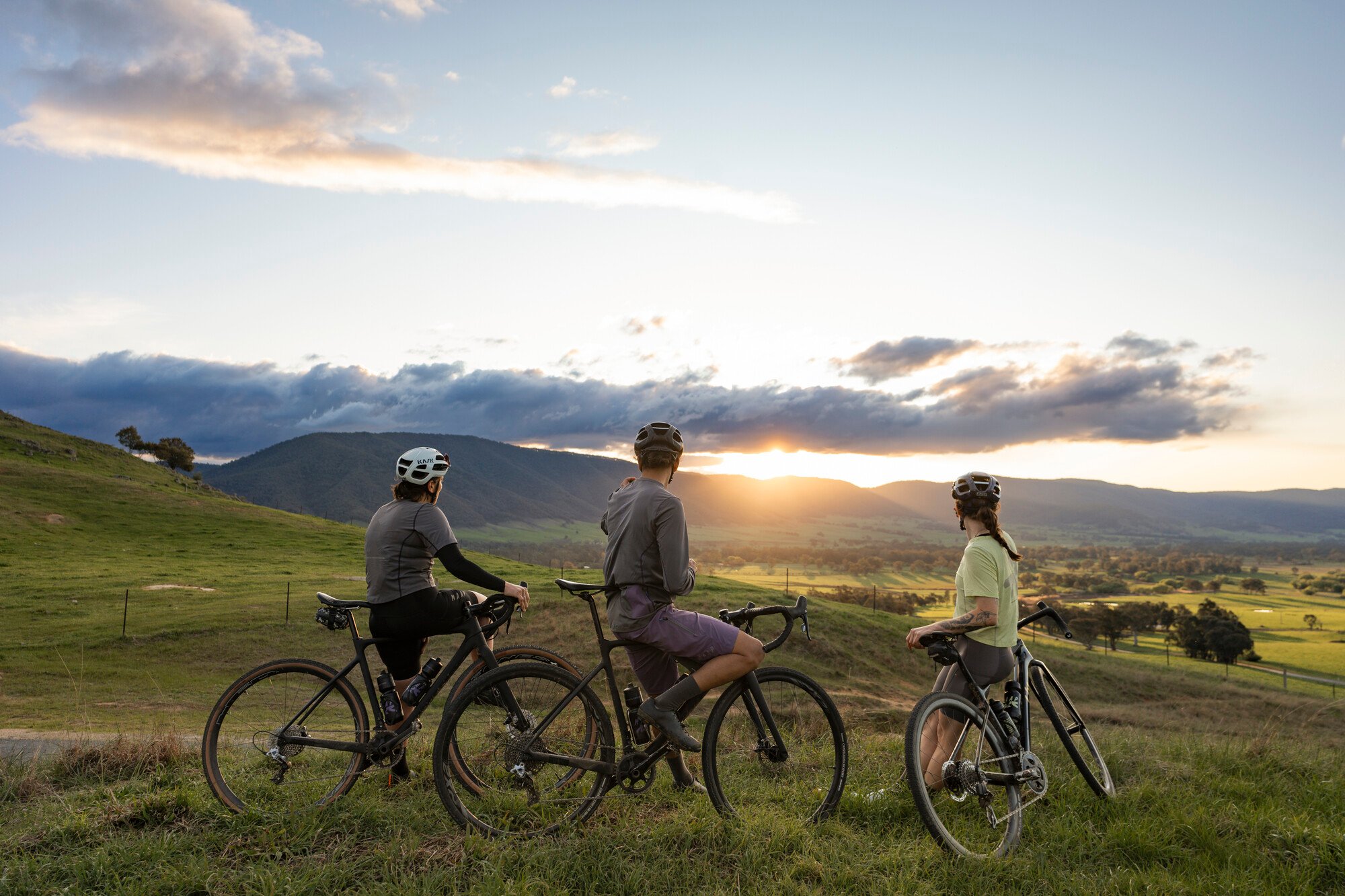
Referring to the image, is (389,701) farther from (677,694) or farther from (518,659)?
(677,694)

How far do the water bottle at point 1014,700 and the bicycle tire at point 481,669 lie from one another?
311 cm

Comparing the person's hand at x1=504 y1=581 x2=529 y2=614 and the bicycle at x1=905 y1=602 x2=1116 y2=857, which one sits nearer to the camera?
the bicycle at x1=905 y1=602 x2=1116 y2=857

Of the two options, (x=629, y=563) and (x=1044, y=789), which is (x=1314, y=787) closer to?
(x=1044, y=789)

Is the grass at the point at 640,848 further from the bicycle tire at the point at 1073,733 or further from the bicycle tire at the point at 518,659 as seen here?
the bicycle tire at the point at 518,659

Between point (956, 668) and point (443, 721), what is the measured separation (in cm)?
356

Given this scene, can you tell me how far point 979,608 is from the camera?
529 cm

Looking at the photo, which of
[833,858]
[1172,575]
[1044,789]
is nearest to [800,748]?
[833,858]

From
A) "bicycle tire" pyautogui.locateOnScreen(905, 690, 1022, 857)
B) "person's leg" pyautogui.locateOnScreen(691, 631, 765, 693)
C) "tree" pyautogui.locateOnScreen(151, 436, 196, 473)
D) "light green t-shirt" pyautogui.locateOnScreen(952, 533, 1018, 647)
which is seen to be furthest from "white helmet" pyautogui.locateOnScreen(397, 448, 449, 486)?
"tree" pyautogui.locateOnScreen(151, 436, 196, 473)

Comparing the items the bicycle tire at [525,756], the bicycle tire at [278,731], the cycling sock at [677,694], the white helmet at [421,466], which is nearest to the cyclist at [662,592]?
the cycling sock at [677,694]

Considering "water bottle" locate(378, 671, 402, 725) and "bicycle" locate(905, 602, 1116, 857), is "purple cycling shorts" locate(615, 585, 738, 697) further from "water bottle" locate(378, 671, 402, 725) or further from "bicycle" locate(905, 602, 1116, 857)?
"water bottle" locate(378, 671, 402, 725)

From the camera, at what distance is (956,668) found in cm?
552

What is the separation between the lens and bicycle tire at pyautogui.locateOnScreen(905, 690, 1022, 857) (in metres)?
4.72

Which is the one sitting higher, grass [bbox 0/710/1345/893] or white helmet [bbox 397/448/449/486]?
white helmet [bbox 397/448/449/486]

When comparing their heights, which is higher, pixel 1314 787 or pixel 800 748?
pixel 800 748
